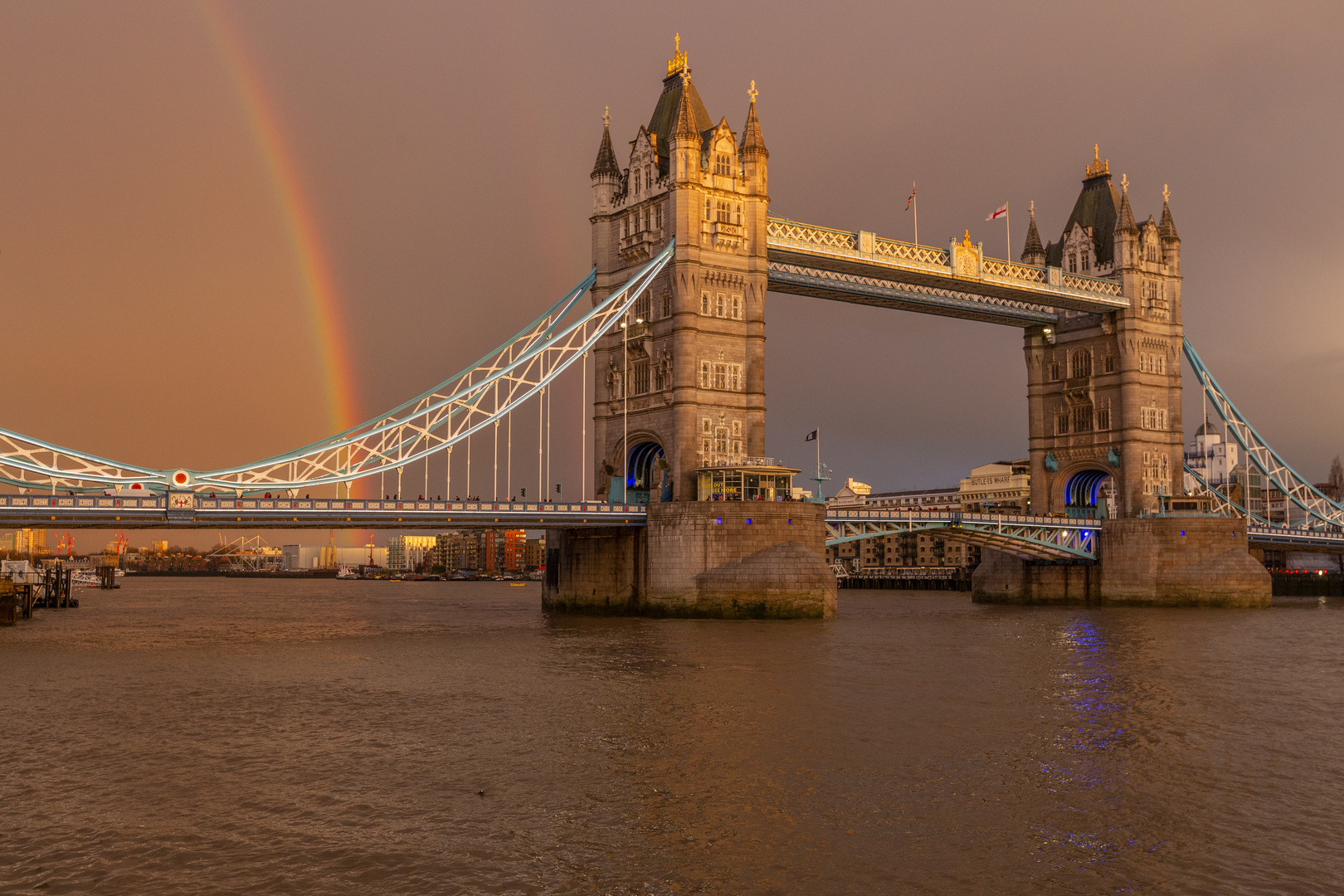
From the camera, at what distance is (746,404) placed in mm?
66438

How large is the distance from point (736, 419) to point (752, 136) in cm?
1608

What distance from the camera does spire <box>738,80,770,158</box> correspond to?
221 ft

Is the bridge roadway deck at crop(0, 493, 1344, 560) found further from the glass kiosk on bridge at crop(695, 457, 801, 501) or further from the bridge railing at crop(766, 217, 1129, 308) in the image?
the bridge railing at crop(766, 217, 1129, 308)

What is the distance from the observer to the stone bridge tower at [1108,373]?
84500 mm

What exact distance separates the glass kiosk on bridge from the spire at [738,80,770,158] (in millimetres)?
18109

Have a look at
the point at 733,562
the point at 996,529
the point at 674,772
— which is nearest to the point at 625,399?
the point at 733,562

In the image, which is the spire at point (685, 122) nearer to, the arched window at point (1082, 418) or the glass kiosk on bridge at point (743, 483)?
the glass kiosk on bridge at point (743, 483)

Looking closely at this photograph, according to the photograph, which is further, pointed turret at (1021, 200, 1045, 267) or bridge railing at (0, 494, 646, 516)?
pointed turret at (1021, 200, 1045, 267)

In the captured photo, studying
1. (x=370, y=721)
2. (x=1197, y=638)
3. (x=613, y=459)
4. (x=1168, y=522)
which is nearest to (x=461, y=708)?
(x=370, y=721)

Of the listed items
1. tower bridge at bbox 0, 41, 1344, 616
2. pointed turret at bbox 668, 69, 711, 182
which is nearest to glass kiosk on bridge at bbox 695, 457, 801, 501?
tower bridge at bbox 0, 41, 1344, 616

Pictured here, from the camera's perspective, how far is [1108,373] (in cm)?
8619

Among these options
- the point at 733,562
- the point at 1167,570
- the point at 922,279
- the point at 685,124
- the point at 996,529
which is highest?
the point at 685,124

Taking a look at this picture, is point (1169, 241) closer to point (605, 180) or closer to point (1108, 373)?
point (1108, 373)

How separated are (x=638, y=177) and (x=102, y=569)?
454ft
